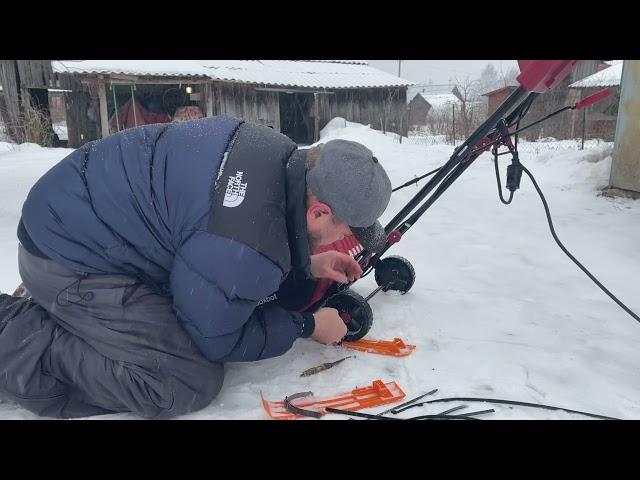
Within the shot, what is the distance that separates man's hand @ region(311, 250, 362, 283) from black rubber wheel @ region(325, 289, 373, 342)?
3.9 inches

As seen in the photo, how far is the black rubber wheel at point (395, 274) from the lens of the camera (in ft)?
10.3

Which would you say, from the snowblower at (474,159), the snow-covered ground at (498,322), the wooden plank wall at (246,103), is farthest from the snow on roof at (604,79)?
the snowblower at (474,159)

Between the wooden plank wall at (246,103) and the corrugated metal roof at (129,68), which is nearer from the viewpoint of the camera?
the corrugated metal roof at (129,68)

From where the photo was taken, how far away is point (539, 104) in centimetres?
2064

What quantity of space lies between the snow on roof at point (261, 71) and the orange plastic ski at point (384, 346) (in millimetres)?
12771

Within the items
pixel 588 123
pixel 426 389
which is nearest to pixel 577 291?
pixel 426 389

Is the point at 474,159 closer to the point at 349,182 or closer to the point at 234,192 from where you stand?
the point at 349,182

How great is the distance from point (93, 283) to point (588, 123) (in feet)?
69.2

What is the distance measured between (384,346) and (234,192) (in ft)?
4.00

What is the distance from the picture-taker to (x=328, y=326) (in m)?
2.29

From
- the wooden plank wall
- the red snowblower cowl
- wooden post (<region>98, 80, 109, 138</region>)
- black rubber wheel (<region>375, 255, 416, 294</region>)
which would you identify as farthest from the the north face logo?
the wooden plank wall

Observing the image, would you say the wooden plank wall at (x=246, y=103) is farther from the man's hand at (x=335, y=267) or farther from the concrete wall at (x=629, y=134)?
the man's hand at (x=335, y=267)

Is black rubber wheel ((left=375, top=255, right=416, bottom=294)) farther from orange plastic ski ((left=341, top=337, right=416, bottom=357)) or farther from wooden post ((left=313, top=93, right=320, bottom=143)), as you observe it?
wooden post ((left=313, top=93, right=320, bottom=143))

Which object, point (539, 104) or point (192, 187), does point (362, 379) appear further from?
point (539, 104)
